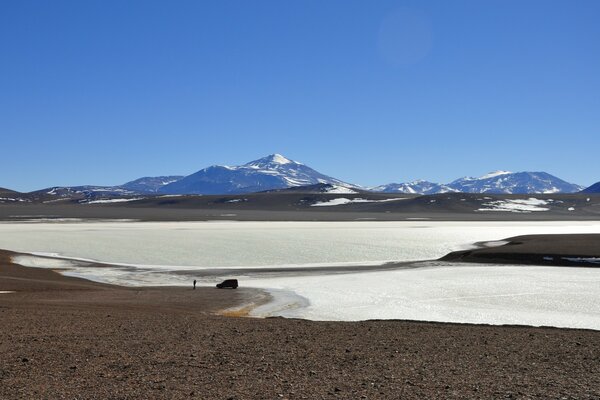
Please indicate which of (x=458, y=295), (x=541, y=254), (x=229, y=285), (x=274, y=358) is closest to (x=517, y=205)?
(x=541, y=254)

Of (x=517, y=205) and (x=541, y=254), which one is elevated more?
(x=517, y=205)

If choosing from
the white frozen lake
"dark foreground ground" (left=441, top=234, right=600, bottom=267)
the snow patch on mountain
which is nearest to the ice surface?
the white frozen lake

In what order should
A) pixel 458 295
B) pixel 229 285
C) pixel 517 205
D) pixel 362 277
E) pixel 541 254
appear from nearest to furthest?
pixel 458 295
pixel 229 285
pixel 362 277
pixel 541 254
pixel 517 205

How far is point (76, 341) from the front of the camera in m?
14.5

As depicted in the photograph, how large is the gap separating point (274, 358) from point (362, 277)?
20.2m

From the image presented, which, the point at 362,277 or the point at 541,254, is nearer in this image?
the point at 362,277

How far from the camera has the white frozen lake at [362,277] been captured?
73.3ft

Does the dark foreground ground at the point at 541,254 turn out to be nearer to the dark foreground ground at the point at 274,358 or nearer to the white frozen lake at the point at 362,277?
the white frozen lake at the point at 362,277

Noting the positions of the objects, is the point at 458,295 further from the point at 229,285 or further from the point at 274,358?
the point at 274,358

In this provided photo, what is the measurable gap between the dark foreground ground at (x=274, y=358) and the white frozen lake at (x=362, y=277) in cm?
417

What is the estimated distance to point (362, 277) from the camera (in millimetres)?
33094

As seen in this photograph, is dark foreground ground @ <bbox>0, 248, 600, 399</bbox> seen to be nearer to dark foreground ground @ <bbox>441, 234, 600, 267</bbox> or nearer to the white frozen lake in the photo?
the white frozen lake

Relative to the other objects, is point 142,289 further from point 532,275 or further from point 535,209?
point 535,209

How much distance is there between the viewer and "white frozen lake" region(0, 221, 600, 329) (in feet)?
73.3
